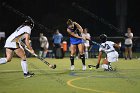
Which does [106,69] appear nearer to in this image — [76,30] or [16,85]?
[76,30]

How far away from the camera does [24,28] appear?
14.4 meters

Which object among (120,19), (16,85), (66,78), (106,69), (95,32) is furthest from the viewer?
(95,32)

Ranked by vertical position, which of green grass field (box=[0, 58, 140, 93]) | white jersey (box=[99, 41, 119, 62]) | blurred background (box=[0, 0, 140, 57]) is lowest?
green grass field (box=[0, 58, 140, 93])

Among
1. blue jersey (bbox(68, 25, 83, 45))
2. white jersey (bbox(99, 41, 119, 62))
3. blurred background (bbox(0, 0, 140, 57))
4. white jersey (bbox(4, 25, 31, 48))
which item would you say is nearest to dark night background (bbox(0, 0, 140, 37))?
blurred background (bbox(0, 0, 140, 57))

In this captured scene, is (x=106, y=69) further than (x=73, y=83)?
Yes

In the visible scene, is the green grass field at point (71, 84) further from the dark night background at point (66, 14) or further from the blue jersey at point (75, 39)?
the dark night background at point (66, 14)

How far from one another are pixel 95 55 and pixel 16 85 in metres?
17.4

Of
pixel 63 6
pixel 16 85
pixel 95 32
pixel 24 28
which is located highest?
pixel 63 6

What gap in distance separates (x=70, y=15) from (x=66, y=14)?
63cm

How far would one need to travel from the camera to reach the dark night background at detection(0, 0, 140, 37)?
4591 cm

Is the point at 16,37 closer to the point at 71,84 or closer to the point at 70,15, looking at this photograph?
the point at 71,84

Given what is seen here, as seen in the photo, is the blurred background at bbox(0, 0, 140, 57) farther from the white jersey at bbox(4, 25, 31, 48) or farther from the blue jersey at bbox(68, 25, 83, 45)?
the white jersey at bbox(4, 25, 31, 48)

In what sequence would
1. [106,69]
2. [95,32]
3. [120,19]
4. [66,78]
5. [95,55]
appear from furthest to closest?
[95,32] < [120,19] < [95,55] < [106,69] < [66,78]

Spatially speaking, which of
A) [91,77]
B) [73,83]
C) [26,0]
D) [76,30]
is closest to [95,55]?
[76,30]
